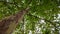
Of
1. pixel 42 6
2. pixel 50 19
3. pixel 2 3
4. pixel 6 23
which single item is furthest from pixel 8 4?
pixel 6 23

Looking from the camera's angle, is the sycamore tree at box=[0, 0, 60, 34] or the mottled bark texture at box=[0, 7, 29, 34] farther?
the sycamore tree at box=[0, 0, 60, 34]

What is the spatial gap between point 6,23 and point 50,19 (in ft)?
2.36

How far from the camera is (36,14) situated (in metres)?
1.24

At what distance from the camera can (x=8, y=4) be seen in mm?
1202

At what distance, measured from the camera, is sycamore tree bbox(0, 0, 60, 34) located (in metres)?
1.09

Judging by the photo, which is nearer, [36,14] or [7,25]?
[7,25]

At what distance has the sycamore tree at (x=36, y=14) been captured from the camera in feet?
3.58

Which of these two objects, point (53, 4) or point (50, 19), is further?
point (50, 19)

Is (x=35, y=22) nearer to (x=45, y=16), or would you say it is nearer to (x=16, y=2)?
(x=45, y=16)

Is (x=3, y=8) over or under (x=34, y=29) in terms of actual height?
over

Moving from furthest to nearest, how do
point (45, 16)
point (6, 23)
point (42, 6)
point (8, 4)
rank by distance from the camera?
point (45, 16), point (8, 4), point (42, 6), point (6, 23)

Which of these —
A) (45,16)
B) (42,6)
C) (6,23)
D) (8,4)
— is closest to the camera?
(6,23)

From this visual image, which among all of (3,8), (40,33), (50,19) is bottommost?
(40,33)

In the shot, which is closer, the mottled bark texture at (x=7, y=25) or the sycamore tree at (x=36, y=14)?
the mottled bark texture at (x=7, y=25)
